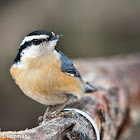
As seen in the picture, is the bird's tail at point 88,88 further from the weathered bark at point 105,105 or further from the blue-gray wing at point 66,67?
the blue-gray wing at point 66,67

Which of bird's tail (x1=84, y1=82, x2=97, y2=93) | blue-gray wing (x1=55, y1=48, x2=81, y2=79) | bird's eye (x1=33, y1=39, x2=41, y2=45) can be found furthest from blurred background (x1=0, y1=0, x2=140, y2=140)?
bird's eye (x1=33, y1=39, x2=41, y2=45)

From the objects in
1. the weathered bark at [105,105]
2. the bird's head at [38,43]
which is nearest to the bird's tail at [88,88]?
the weathered bark at [105,105]

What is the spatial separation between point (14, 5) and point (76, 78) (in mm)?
5327

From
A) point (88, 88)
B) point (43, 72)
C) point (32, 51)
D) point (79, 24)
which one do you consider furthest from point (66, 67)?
point (79, 24)

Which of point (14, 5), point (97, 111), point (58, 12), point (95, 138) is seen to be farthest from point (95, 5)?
point (95, 138)

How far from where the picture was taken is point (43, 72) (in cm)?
298

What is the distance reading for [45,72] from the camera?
9.80ft

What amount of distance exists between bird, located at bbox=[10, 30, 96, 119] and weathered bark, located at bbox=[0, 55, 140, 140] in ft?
1.03

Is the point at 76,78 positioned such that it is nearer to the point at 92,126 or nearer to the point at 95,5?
the point at 92,126

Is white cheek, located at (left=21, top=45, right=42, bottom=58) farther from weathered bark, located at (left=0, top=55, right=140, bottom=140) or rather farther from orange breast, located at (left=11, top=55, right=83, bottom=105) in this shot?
weathered bark, located at (left=0, top=55, right=140, bottom=140)

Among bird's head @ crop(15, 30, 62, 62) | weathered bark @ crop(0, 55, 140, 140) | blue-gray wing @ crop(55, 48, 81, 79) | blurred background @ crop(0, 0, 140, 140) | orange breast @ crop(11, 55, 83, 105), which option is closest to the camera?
weathered bark @ crop(0, 55, 140, 140)

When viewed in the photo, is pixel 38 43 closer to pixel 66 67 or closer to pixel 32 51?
pixel 32 51

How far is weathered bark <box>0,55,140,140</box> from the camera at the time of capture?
252 centimetres

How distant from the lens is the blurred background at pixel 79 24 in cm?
788
